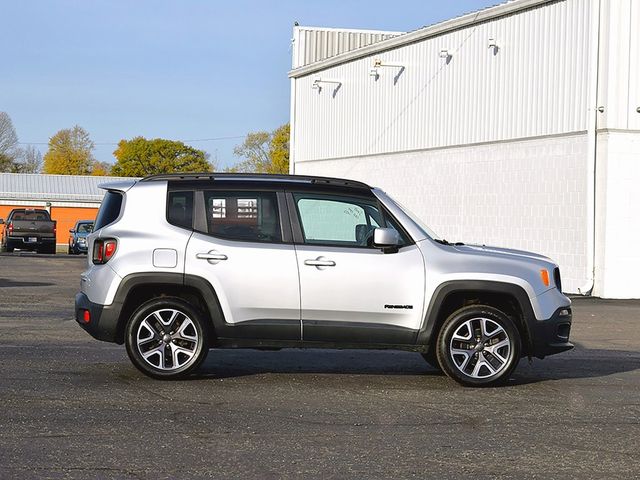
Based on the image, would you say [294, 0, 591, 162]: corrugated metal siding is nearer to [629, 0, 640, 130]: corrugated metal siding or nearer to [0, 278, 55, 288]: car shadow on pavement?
[629, 0, 640, 130]: corrugated metal siding

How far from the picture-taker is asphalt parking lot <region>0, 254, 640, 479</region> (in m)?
7.03

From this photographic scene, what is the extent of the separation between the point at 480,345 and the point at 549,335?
0.65 m

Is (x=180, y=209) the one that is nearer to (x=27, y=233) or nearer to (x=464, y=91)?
(x=464, y=91)

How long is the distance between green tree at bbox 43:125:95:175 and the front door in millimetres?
Answer: 119357

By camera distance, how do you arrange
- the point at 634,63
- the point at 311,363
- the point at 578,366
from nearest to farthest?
the point at 311,363, the point at 578,366, the point at 634,63

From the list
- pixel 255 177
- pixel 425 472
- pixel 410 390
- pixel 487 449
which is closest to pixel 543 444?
pixel 487 449

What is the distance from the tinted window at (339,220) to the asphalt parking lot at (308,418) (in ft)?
4.29

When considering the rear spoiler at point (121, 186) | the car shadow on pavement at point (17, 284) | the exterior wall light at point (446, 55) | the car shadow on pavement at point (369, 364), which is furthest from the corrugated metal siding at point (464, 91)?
the rear spoiler at point (121, 186)

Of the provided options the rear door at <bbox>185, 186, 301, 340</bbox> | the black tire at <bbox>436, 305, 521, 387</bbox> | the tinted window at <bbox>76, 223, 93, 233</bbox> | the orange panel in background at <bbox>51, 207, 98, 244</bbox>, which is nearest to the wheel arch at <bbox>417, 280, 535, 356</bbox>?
the black tire at <bbox>436, 305, 521, 387</bbox>

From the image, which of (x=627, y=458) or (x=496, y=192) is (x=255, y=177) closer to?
(x=627, y=458)

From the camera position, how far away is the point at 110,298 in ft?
33.8

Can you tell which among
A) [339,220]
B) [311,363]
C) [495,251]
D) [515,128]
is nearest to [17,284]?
[515,128]

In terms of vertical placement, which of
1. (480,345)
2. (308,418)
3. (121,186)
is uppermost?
(121,186)

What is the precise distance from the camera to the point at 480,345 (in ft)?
34.5
